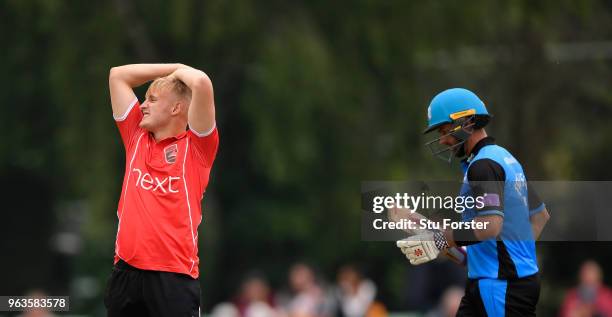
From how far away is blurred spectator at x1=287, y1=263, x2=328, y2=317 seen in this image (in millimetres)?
14070

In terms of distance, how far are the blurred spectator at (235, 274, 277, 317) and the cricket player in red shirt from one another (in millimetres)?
7590

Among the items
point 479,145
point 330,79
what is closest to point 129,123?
point 479,145

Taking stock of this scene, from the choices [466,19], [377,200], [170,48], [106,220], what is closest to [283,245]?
[106,220]

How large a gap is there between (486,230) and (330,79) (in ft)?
36.1

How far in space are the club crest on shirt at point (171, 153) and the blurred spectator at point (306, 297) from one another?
7246 mm

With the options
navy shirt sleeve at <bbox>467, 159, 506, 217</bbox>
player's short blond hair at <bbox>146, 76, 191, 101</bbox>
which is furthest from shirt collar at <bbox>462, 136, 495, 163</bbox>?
player's short blond hair at <bbox>146, 76, 191, 101</bbox>

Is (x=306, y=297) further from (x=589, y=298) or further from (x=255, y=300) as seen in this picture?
(x=589, y=298)

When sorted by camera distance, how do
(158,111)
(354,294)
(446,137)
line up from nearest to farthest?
1. (158,111)
2. (446,137)
3. (354,294)

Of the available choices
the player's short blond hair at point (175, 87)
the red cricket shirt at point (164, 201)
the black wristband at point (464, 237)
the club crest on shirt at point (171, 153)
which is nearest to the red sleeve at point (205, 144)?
the red cricket shirt at point (164, 201)

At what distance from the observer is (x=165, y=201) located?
6.73 metres

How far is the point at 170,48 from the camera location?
1809 centimetres

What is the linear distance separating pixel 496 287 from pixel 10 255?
50.9ft

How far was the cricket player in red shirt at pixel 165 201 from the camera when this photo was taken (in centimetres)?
667

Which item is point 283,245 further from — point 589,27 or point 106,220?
point 589,27
